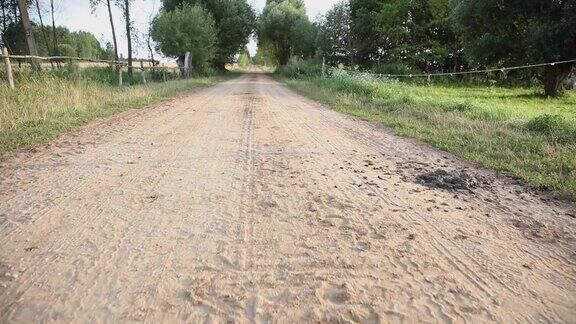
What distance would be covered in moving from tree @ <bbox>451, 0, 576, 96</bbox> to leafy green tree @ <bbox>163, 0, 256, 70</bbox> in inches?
915

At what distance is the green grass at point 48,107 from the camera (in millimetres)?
6062

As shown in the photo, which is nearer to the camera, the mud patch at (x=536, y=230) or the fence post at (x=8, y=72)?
the mud patch at (x=536, y=230)

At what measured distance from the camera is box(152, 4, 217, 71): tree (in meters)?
26.2

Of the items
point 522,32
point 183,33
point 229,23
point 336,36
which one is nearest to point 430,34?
point 336,36

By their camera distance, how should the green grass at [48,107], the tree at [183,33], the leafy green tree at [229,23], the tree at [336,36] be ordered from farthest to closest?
1. the leafy green tree at [229,23]
2. the tree at [336,36]
3. the tree at [183,33]
4. the green grass at [48,107]

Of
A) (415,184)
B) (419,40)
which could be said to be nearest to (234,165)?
(415,184)

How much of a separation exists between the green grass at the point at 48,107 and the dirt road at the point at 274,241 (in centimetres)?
124

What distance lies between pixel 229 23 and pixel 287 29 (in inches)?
467

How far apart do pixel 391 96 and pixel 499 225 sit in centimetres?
1008

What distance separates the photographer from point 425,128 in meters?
7.46

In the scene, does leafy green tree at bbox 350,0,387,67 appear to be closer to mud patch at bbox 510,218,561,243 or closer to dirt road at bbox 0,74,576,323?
dirt road at bbox 0,74,576,323

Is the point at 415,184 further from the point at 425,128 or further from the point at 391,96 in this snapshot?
the point at 391,96

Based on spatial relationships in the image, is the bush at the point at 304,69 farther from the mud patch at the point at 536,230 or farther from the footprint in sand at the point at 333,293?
the footprint in sand at the point at 333,293

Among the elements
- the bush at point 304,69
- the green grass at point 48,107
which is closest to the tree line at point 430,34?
the bush at point 304,69
